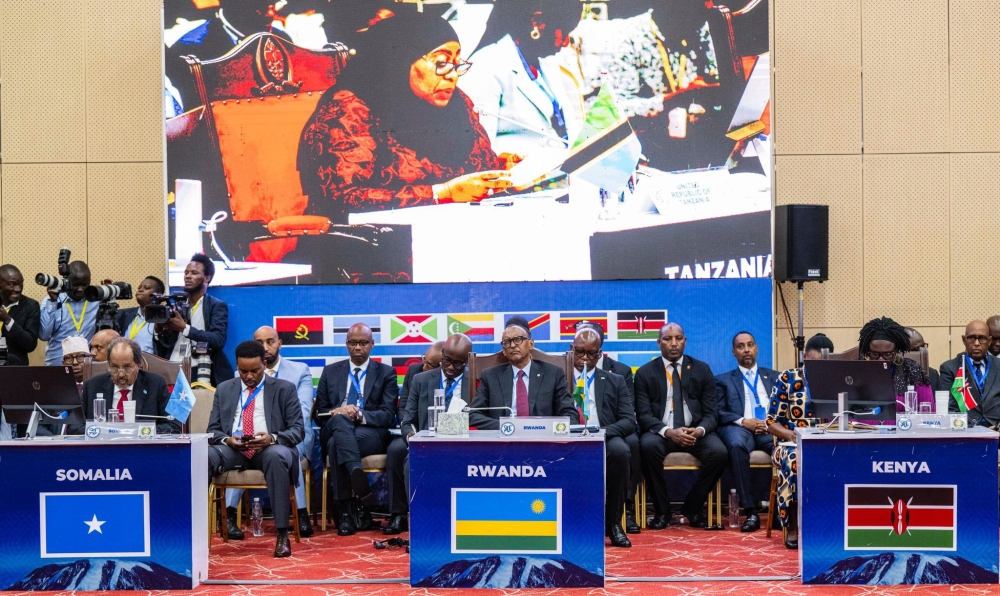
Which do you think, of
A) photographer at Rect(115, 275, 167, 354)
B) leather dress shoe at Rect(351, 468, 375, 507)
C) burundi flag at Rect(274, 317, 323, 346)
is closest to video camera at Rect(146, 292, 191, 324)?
photographer at Rect(115, 275, 167, 354)

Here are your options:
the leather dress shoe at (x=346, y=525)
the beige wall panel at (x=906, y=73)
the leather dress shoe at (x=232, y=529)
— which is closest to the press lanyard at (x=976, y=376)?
the beige wall panel at (x=906, y=73)

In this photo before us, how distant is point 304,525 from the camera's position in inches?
288

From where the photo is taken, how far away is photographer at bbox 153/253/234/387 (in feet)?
26.7

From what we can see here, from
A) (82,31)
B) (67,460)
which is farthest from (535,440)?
(82,31)

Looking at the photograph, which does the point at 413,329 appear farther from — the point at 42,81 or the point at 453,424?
the point at 42,81

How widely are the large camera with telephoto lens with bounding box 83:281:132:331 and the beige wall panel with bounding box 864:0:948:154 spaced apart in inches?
236

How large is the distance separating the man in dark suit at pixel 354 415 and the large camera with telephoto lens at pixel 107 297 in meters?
1.80

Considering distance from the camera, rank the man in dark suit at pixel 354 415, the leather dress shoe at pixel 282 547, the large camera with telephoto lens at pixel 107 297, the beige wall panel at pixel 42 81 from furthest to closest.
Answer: the beige wall panel at pixel 42 81, the large camera with telephoto lens at pixel 107 297, the man in dark suit at pixel 354 415, the leather dress shoe at pixel 282 547

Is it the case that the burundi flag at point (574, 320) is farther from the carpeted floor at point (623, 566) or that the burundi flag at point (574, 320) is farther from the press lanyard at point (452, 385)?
the carpeted floor at point (623, 566)

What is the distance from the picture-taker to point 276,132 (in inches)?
336

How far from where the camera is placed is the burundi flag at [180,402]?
653 cm

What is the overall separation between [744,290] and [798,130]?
160 centimetres

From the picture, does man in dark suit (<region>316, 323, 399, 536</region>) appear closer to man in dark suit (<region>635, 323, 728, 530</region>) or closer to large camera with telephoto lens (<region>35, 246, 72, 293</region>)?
man in dark suit (<region>635, 323, 728, 530</region>)

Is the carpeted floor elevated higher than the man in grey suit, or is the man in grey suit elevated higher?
the man in grey suit
